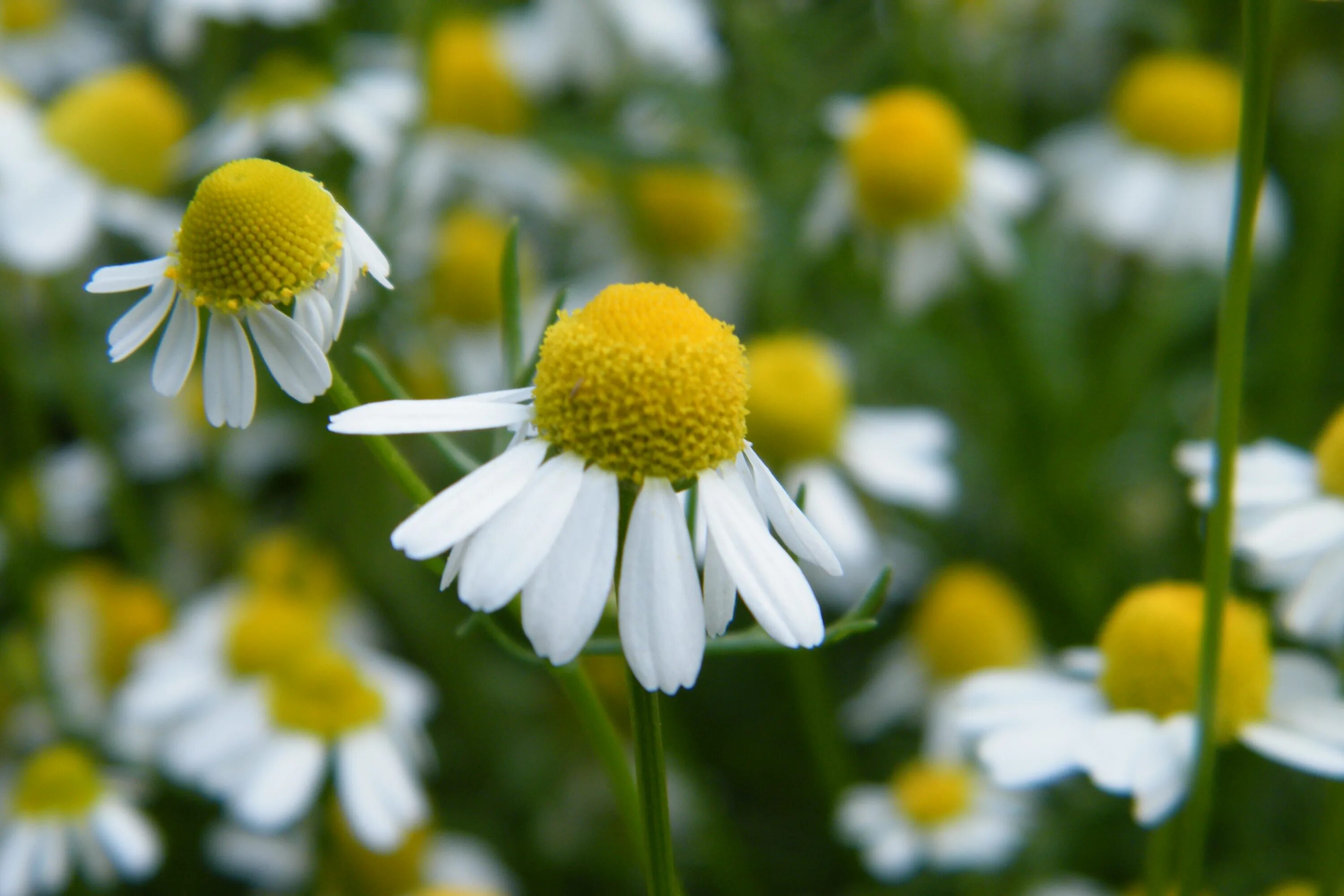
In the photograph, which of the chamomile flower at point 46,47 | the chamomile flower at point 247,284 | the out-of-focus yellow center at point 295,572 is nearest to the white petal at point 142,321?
the chamomile flower at point 247,284

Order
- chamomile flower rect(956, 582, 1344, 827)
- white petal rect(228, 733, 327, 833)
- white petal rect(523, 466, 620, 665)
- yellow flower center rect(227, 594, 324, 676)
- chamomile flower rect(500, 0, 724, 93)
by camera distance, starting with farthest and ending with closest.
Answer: chamomile flower rect(500, 0, 724, 93)
yellow flower center rect(227, 594, 324, 676)
white petal rect(228, 733, 327, 833)
chamomile flower rect(956, 582, 1344, 827)
white petal rect(523, 466, 620, 665)

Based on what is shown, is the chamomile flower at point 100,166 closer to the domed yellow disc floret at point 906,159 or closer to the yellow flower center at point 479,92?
the yellow flower center at point 479,92

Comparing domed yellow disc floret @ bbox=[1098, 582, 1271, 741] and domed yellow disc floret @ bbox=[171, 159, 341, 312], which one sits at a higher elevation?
domed yellow disc floret @ bbox=[171, 159, 341, 312]

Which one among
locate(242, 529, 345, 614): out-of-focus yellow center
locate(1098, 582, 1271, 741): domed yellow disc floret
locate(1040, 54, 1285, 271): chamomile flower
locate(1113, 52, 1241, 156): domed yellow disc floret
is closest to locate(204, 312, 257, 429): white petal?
locate(1098, 582, 1271, 741): domed yellow disc floret

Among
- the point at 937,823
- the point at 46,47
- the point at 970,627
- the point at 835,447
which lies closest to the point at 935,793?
the point at 937,823

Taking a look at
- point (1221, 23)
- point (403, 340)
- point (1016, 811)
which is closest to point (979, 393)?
point (1016, 811)

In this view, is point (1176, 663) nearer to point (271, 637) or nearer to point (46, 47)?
point (271, 637)

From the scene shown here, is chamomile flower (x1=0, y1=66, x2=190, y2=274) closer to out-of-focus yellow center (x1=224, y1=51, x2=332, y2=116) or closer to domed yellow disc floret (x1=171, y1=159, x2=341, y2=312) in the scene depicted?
out-of-focus yellow center (x1=224, y1=51, x2=332, y2=116)
